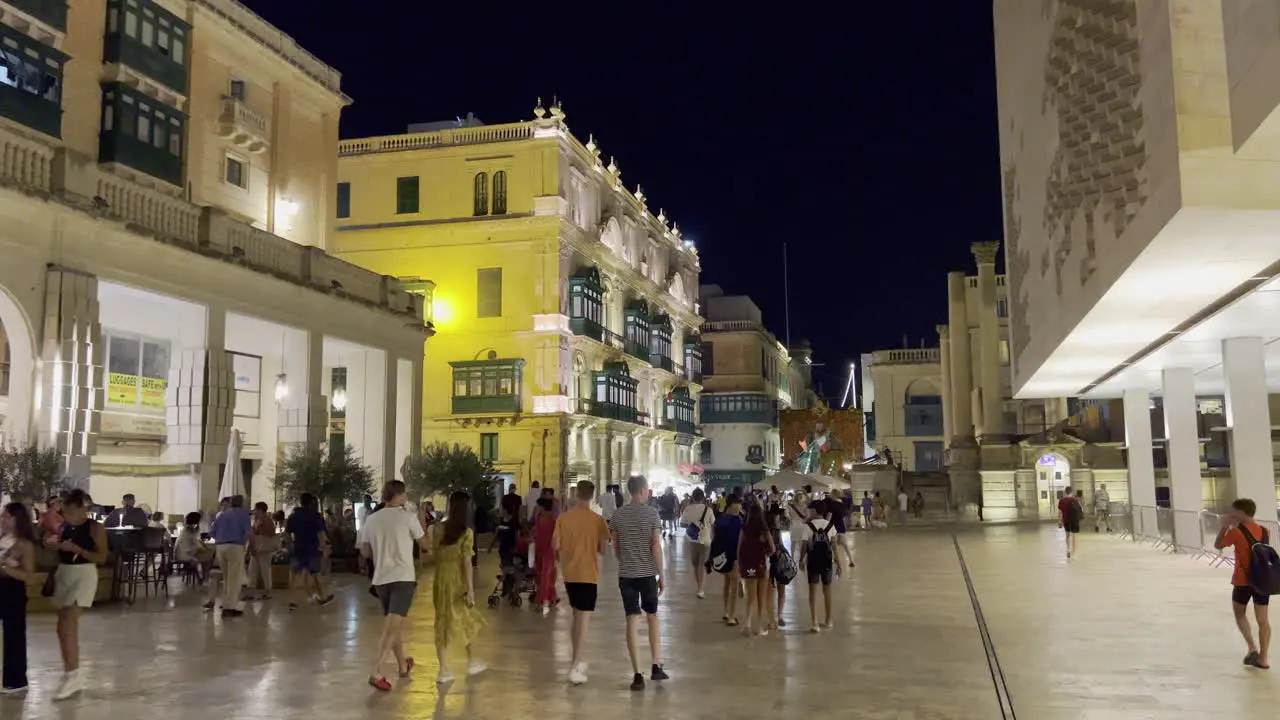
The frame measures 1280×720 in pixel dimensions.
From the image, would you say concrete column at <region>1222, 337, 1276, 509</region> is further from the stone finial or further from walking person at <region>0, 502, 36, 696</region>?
the stone finial

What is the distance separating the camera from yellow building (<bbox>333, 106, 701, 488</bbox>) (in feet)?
141

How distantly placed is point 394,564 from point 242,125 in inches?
774

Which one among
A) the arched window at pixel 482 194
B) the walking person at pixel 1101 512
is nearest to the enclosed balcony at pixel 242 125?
the arched window at pixel 482 194

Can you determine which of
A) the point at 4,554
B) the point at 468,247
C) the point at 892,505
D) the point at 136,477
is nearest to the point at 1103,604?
the point at 4,554

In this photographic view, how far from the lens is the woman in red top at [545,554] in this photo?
13812mm

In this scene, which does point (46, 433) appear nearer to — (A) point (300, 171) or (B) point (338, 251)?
(A) point (300, 171)

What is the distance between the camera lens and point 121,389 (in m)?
23.8

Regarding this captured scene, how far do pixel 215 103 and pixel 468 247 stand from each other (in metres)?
19.0

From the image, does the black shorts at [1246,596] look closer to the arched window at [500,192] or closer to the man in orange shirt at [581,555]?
the man in orange shirt at [581,555]

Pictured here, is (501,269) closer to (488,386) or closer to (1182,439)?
(488,386)

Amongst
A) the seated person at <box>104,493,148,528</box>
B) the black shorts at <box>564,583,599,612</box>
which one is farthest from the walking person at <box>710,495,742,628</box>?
the seated person at <box>104,493,148,528</box>

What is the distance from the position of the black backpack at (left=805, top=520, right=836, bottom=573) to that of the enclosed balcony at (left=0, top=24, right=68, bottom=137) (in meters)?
16.3

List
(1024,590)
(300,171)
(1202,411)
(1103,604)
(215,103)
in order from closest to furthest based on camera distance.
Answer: (1103,604) < (1024,590) < (215,103) < (300,171) < (1202,411)

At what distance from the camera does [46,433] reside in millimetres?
17062
